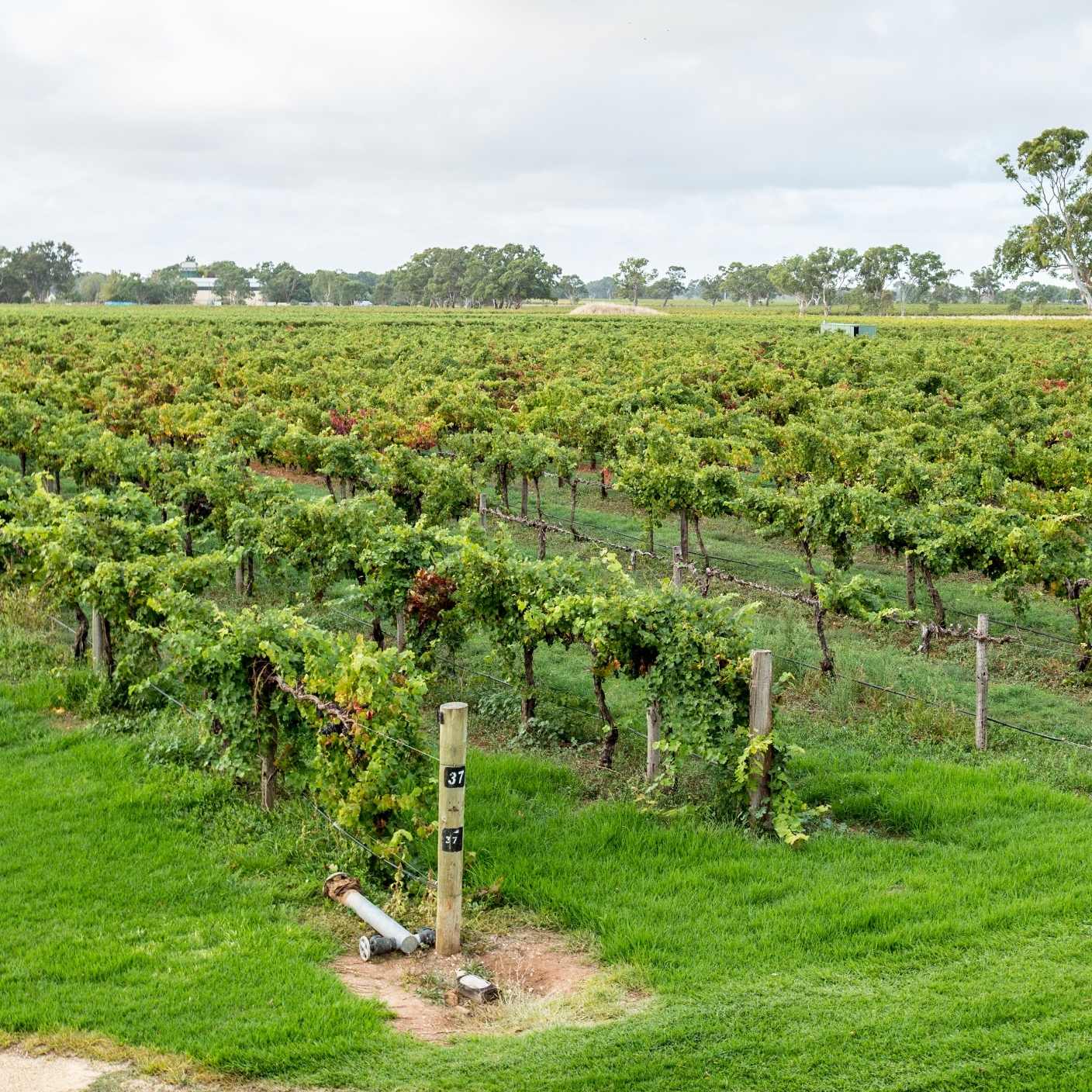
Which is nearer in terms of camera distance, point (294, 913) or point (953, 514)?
point (294, 913)

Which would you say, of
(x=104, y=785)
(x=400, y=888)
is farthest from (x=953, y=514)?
(x=104, y=785)

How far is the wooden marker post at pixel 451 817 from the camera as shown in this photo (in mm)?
7059

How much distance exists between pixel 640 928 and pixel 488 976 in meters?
1.10

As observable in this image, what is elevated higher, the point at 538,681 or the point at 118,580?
the point at 118,580

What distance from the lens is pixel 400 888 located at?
308 inches

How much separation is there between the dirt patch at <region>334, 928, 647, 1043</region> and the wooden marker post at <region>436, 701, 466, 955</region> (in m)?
0.31

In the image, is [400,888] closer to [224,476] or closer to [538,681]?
[538,681]

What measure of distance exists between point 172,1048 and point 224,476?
1191 cm

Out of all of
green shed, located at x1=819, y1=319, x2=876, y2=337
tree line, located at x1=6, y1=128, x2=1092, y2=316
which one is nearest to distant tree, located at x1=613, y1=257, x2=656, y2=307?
tree line, located at x1=6, y1=128, x2=1092, y2=316

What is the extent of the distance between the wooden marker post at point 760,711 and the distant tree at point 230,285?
174567 millimetres

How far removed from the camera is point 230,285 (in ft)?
563

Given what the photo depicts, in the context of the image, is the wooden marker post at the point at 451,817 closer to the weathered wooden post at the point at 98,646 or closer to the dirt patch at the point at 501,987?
the dirt patch at the point at 501,987

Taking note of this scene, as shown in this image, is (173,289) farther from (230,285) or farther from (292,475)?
(292,475)

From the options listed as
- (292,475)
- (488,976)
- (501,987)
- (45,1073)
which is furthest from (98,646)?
(292,475)
